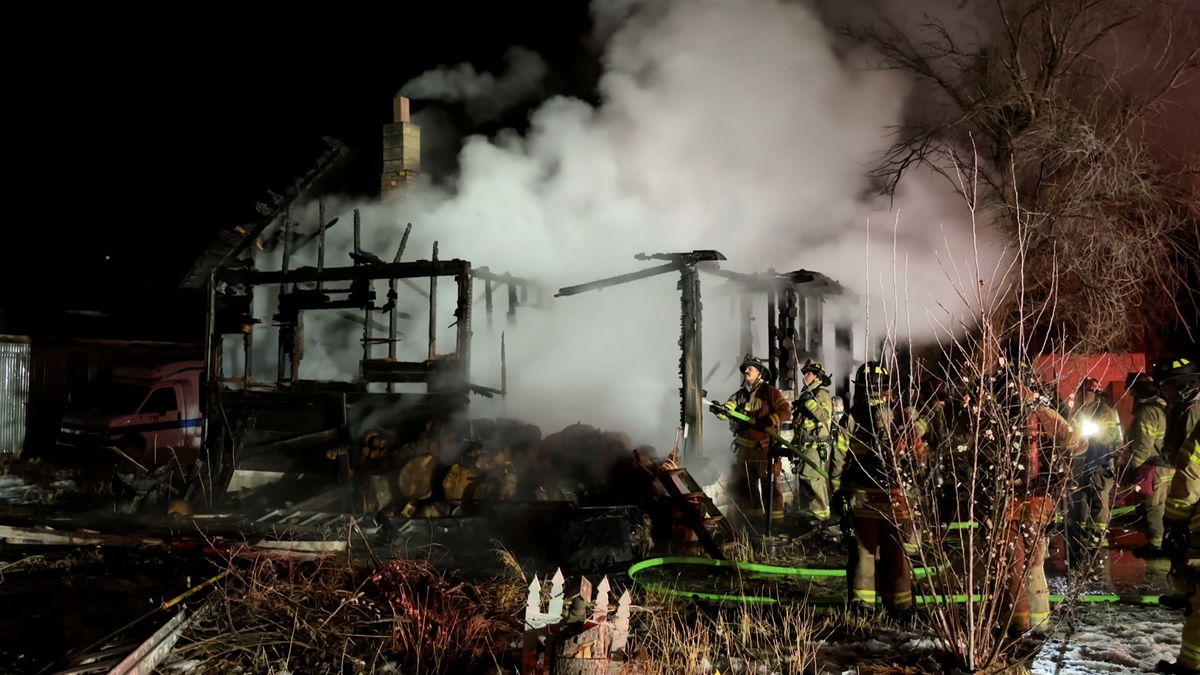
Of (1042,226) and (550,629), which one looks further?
(1042,226)

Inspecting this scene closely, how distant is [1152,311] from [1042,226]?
3463 millimetres

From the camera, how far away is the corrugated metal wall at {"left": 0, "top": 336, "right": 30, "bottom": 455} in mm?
15383

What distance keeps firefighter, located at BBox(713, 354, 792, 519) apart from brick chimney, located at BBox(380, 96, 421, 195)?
1051 cm

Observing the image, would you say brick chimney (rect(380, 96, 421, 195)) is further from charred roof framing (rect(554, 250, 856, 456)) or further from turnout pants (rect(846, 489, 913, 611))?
turnout pants (rect(846, 489, 913, 611))

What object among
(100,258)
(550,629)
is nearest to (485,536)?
(550,629)

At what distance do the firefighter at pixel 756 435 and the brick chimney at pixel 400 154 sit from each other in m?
10.5

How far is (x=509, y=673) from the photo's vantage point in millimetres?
4043

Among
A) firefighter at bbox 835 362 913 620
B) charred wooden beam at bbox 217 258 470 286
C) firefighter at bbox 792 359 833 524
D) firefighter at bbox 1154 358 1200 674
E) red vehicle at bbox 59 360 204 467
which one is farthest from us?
red vehicle at bbox 59 360 204 467

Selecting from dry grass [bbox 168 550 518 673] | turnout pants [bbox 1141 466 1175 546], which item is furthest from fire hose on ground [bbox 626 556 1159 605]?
turnout pants [bbox 1141 466 1175 546]

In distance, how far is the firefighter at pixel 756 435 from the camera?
332 inches

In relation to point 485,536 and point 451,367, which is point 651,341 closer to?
point 451,367

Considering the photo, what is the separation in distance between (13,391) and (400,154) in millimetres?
9294

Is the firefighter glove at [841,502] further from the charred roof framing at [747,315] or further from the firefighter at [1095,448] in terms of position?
the firefighter at [1095,448]

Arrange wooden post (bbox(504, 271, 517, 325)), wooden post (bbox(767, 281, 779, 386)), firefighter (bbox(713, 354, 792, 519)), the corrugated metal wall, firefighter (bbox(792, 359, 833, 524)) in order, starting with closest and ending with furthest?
firefighter (bbox(792, 359, 833, 524))
firefighter (bbox(713, 354, 792, 519))
wooden post (bbox(767, 281, 779, 386))
wooden post (bbox(504, 271, 517, 325))
the corrugated metal wall
